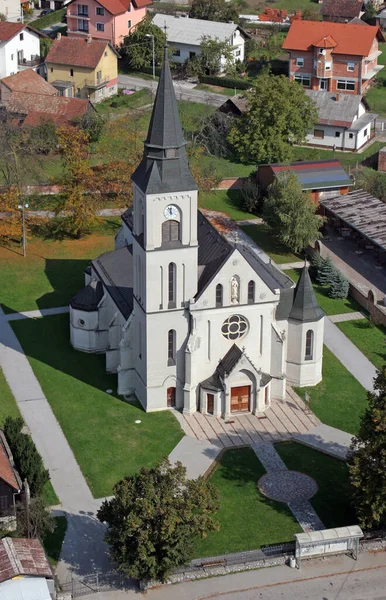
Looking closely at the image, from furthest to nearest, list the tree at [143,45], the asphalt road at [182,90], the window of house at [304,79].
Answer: the tree at [143,45] < the window of house at [304,79] < the asphalt road at [182,90]

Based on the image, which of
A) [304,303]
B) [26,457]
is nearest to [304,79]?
[304,303]

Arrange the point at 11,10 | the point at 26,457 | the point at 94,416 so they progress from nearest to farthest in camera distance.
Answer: the point at 26,457
the point at 94,416
the point at 11,10

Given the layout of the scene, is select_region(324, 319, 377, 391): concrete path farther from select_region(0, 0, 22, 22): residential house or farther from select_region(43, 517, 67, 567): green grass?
Result: select_region(0, 0, 22, 22): residential house

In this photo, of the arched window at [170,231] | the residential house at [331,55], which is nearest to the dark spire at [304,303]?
the arched window at [170,231]

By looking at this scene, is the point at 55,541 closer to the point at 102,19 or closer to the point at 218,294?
the point at 218,294

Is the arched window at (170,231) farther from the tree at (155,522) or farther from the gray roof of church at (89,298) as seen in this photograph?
the tree at (155,522)

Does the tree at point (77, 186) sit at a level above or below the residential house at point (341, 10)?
below

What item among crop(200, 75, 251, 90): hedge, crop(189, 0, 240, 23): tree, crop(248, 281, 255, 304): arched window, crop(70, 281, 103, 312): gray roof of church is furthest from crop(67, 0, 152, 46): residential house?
crop(248, 281, 255, 304): arched window
